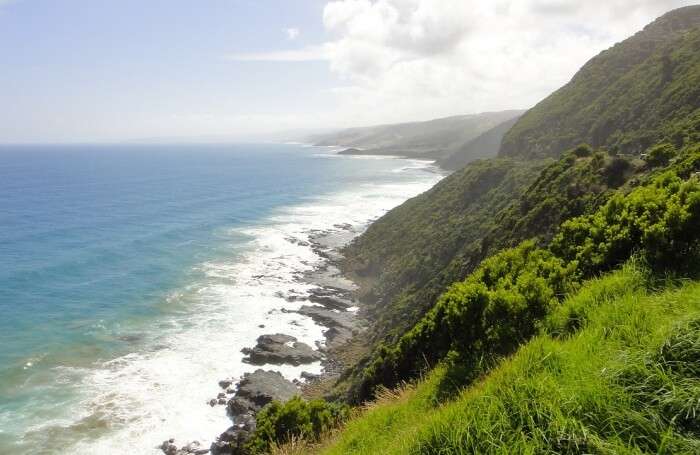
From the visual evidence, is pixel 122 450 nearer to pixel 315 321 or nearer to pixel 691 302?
pixel 315 321

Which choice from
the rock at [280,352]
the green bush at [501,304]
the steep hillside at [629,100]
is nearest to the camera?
the green bush at [501,304]

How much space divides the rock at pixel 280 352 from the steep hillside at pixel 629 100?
110ft

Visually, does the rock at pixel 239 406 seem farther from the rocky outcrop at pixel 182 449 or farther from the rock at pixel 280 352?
the rock at pixel 280 352

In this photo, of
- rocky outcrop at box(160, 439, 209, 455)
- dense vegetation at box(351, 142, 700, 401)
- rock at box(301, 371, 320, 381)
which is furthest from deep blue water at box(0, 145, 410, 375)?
dense vegetation at box(351, 142, 700, 401)

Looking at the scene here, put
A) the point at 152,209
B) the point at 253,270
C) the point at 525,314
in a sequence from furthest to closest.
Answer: the point at 152,209, the point at 253,270, the point at 525,314

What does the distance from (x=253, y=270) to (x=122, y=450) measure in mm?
32803

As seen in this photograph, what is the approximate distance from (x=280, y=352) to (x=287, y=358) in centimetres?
82

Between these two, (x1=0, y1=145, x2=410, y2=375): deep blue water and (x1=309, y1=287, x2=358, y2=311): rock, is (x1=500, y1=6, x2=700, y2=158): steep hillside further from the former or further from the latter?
(x1=0, y1=145, x2=410, y2=375): deep blue water

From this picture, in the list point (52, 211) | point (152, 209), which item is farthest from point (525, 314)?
point (52, 211)


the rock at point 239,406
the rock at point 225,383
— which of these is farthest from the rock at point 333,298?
the rock at point 239,406

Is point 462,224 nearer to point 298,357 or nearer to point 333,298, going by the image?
point 333,298

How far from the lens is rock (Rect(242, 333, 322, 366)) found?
36.3 meters

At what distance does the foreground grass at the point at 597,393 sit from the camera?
4.07 m

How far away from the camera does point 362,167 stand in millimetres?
194125
